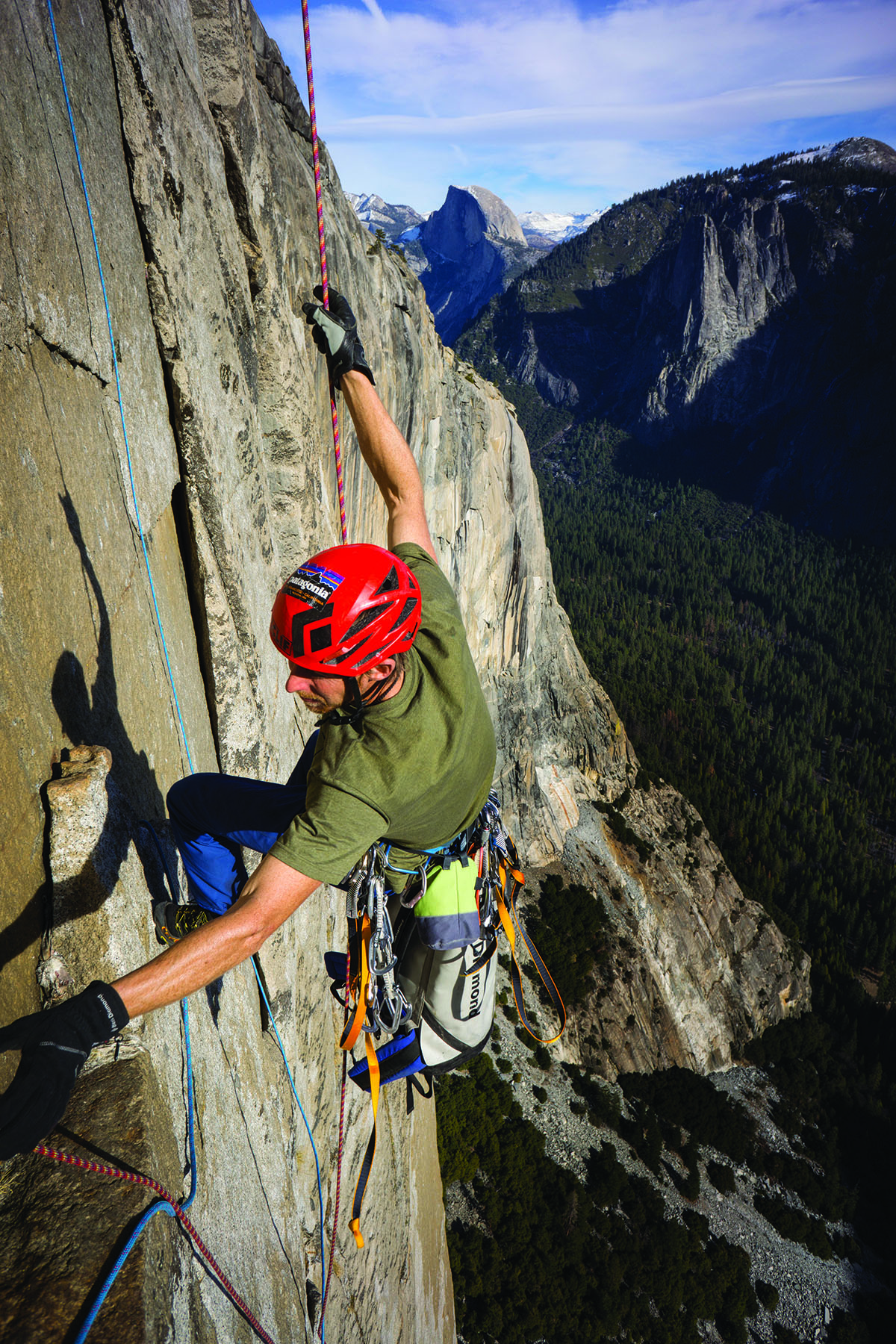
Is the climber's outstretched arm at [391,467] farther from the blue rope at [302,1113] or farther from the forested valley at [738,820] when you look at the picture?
the forested valley at [738,820]

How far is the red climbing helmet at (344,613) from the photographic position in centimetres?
253

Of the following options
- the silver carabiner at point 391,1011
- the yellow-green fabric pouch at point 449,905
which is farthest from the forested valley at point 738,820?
the yellow-green fabric pouch at point 449,905

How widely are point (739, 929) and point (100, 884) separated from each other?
5032 cm

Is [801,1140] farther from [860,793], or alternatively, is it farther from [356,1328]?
[356,1328]

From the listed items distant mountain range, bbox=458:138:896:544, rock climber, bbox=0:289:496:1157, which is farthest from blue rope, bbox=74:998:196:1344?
distant mountain range, bbox=458:138:896:544

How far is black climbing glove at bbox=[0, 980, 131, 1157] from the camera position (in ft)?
5.53

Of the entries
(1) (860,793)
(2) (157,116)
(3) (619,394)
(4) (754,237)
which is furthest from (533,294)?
(2) (157,116)

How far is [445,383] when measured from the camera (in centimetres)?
2322

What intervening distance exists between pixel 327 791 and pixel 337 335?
3.58 metres

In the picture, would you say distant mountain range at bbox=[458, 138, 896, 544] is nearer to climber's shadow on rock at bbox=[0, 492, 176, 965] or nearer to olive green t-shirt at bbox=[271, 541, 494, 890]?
olive green t-shirt at bbox=[271, 541, 494, 890]

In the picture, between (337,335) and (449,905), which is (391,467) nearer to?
A: (337,335)

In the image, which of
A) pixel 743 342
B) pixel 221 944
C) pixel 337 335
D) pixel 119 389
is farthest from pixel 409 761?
pixel 743 342

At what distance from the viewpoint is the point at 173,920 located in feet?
10.1

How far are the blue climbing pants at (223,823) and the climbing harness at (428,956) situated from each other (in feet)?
1.65
